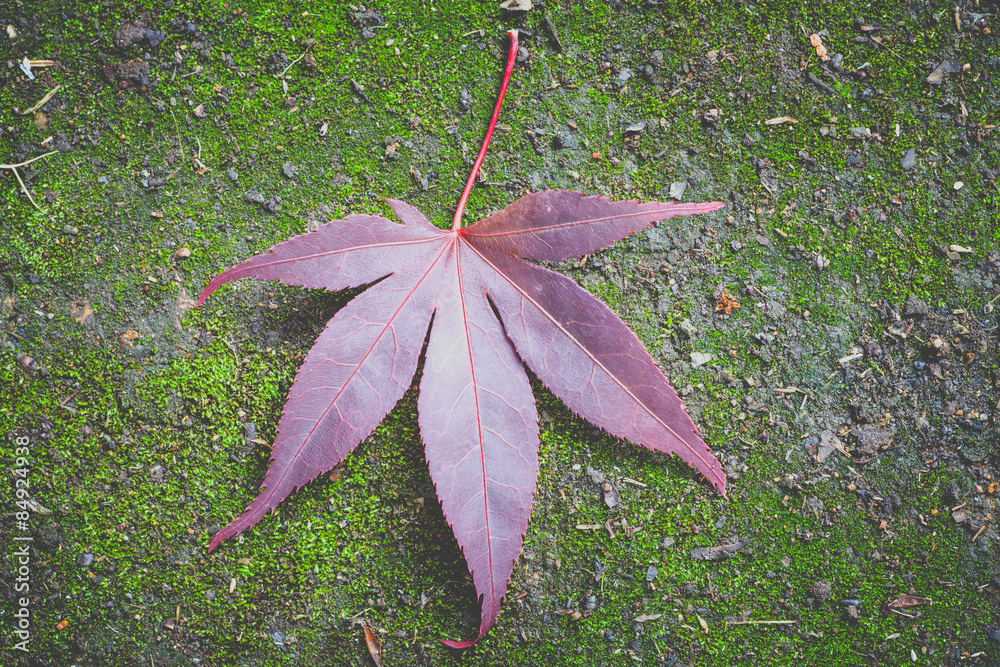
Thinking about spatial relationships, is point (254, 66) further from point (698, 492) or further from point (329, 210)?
point (698, 492)

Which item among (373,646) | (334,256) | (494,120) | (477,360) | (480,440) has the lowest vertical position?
(373,646)

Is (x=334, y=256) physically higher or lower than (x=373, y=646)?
higher

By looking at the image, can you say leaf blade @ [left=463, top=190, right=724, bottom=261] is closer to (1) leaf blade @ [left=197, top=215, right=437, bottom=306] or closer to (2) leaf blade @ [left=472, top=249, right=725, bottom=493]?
(2) leaf blade @ [left=472, top=249, right=725, bottom=493]

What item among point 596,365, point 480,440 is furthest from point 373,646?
point 596,365

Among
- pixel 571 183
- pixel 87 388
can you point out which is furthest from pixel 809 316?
pixel 87 388

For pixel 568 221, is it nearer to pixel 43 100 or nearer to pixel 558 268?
pixel 558 268

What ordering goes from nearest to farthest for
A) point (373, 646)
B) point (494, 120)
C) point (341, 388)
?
point (341, 388) → point (373, 646) → point (494, 120)

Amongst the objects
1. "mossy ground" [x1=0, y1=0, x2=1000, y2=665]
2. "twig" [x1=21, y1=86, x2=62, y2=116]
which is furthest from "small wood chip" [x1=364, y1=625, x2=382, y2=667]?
"twig" [x1=21, y1=86, x2=62, y2=116]
